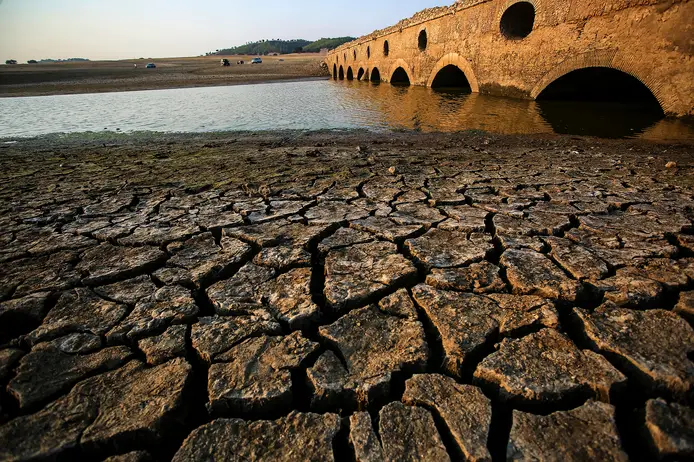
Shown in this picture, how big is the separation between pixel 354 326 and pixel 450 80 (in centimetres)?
1481

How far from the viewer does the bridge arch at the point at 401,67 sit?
603 inches

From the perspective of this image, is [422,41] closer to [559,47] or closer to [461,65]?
[461,65]

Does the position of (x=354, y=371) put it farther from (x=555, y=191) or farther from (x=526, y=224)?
(x=555, y=191)

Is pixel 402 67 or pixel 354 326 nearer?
pixel 354 326

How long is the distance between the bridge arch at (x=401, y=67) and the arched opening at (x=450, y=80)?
63.0 inches

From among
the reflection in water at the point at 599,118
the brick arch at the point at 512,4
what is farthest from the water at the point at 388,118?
the brick arch at the point at 512,4

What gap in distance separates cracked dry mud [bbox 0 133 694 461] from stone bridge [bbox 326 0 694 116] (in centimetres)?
455

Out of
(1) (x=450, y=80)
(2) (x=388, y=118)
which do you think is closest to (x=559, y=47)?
(2) (x=388, y=118)

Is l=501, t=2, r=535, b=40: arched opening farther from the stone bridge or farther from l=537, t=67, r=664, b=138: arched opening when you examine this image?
l=537, t=67, r=664, b=138: arched opening

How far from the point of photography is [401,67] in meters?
16.2

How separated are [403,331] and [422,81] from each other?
49.2 ft

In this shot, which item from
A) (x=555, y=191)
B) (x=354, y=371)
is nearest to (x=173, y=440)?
(x=354, y=371)

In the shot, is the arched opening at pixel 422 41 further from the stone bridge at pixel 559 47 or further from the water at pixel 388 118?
the water at pixel 388 118

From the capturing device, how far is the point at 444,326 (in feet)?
4.40
